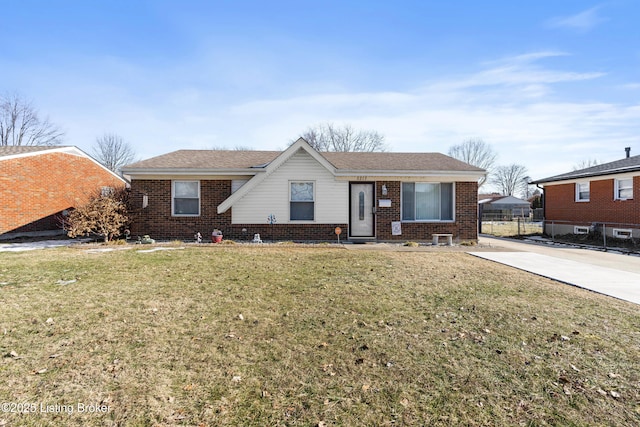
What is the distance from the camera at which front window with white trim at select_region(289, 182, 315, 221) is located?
1288 centimetres

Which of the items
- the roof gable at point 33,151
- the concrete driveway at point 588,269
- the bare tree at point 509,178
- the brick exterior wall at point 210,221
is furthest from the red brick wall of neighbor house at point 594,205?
the bare tree at point 509,178

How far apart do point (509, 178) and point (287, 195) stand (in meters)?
72.2

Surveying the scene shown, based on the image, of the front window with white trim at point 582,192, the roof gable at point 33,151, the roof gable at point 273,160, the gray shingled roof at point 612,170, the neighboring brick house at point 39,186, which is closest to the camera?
the roof gable at point 273,160

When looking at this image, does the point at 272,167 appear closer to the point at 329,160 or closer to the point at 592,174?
the point at 329,160

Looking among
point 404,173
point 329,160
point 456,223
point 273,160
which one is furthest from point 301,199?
point 456,223

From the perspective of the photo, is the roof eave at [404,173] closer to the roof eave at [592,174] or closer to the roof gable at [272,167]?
the roof gable at [272,167]

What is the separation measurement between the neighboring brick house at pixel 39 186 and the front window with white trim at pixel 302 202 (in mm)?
7718

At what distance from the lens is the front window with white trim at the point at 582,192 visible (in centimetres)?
1719

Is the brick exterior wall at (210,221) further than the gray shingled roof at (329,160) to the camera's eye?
No

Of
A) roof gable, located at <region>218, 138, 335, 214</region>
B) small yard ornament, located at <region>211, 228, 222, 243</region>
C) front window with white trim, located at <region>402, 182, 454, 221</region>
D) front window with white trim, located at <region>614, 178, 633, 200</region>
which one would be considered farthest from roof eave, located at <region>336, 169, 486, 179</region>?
front window with white trim, located at <region>614, 178, 633, 200</region>

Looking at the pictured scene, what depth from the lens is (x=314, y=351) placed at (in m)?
3.51

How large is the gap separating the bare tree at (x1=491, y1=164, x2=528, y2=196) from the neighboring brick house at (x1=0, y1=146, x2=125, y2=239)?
7320 centimetres

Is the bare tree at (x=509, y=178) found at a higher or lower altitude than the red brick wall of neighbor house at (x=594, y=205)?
higher

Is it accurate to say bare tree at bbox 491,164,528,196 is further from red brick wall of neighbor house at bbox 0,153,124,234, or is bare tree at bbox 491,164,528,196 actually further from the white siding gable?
red brick wall of neighbor house at bbox 0,153,124,234
